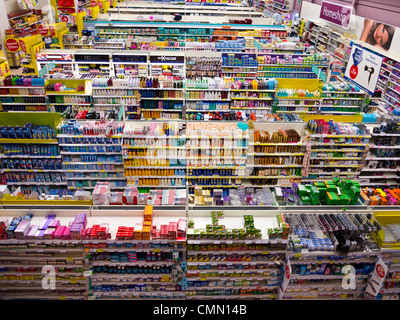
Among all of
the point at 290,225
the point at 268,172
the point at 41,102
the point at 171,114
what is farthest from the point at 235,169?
the point at 41,102

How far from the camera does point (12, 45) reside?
56.8 feet

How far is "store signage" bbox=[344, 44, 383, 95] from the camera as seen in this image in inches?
354

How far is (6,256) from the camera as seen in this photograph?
5.05 meters

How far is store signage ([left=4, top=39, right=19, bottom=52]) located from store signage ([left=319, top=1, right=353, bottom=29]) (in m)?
18.6

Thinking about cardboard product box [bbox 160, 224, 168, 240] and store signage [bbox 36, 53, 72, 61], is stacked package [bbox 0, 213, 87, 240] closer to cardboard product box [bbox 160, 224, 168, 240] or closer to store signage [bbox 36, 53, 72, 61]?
cardboard product box [bbox 160, 224, 168, 240]

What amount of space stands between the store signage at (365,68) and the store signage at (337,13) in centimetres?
973

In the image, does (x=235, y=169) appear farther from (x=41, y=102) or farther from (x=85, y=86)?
(x=41, y=102)

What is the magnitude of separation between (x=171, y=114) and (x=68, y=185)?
14.4ft

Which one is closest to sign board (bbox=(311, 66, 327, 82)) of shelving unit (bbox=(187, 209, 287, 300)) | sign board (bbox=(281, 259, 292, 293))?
shelving unit (bbox=(187, 209, 287, 300))

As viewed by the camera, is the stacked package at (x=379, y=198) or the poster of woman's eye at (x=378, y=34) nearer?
the stacked package at (x=379, y=198)

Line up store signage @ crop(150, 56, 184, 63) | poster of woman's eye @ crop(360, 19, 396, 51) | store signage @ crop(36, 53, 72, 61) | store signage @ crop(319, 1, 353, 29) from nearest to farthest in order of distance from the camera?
store signage @ crop(150, 56, 184, 63), store signage @ crop(36, 53, 72, 61), poster of woman's eye @ crop(360, 19, 396, 51), store signage @ crop(319, 1, 353, 29)

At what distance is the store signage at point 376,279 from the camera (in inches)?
188

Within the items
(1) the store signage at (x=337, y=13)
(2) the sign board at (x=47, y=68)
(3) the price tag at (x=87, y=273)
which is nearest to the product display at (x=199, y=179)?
(3) the price tag at (x=87, y=273)

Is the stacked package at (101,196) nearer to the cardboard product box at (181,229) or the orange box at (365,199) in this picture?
the cardboard product box at (181,229)
